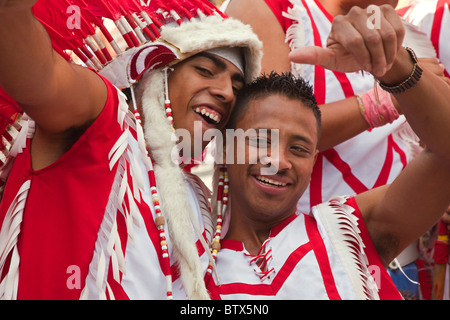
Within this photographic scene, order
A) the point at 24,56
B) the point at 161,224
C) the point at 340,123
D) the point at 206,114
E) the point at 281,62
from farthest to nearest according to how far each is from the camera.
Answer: the point at 281,62, the point at 340,123, the point at 206,114, the point at 161,224, the point at 24,56

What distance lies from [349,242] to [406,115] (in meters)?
0.44

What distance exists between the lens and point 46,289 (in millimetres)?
1736

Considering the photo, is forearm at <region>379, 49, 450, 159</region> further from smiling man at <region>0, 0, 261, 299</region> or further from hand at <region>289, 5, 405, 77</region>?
smiling man at <region>0, 0, 261, 299</region>

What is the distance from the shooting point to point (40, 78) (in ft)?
4.87

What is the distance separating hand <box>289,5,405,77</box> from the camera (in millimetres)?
1605

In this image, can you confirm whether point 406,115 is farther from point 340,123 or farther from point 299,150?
point 340,123

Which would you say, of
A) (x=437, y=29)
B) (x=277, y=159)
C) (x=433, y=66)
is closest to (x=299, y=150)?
(x=277, y=159)

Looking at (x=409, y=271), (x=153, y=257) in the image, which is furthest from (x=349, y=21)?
(x=409, y=271)

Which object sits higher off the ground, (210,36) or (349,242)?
(210,36)

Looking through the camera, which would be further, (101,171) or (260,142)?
(260,142)

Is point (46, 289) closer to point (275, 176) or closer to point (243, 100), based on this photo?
point (275, 176)

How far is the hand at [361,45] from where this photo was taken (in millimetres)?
1605

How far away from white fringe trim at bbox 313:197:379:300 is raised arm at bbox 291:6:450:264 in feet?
0.24

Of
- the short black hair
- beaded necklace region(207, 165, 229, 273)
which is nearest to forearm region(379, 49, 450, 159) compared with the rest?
the short black hair
